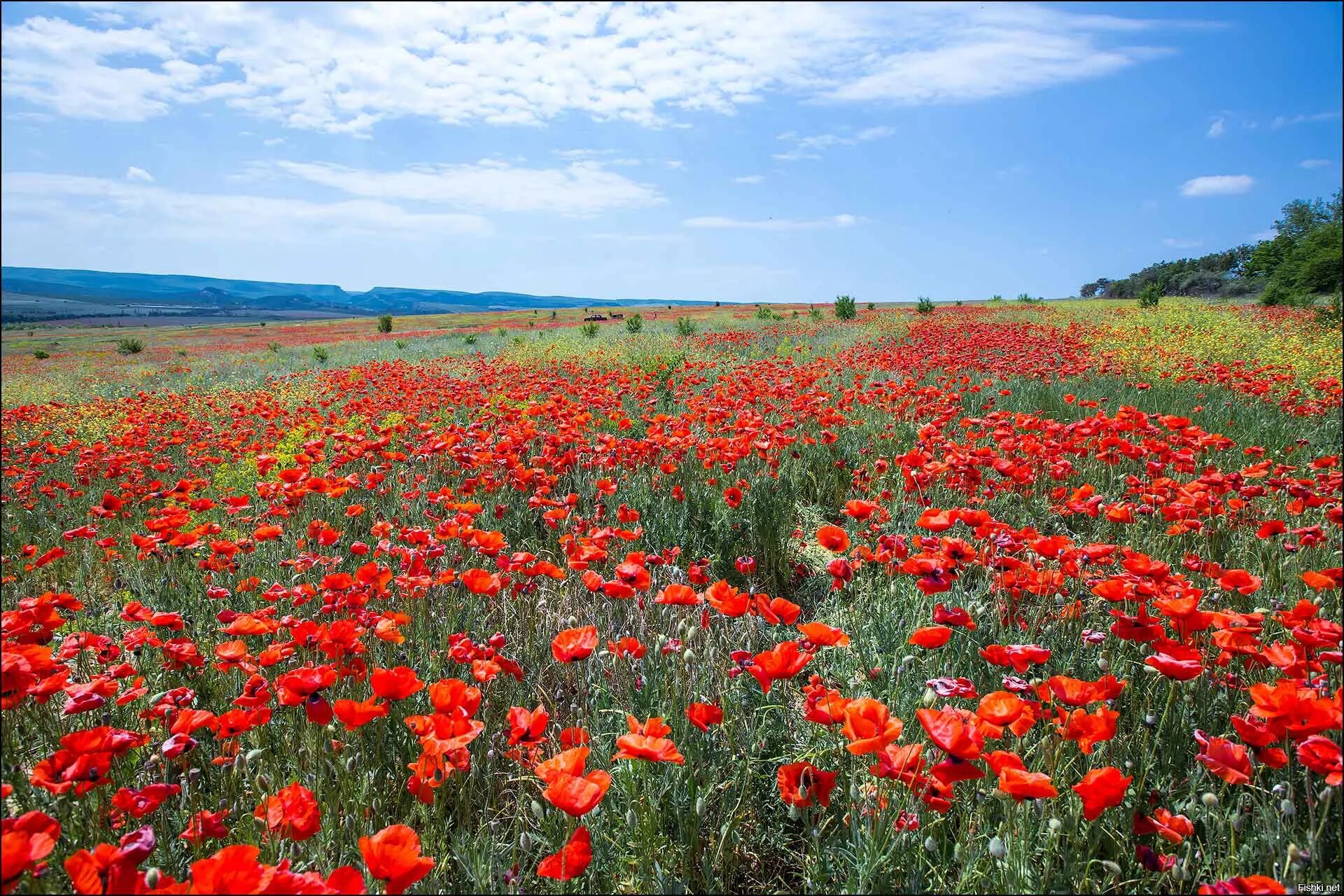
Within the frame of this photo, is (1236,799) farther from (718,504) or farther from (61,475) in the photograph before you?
(61,475)

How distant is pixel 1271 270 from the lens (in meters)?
38.6

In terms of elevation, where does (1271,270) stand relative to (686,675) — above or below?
above

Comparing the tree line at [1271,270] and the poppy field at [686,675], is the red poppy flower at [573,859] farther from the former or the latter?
the tree line at [1271,270]

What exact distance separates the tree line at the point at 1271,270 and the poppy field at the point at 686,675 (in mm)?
30700

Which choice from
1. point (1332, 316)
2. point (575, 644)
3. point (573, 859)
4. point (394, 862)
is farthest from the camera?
point (1332, 316)

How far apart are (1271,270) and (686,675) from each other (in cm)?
5098

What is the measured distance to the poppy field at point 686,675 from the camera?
1535 millimetres

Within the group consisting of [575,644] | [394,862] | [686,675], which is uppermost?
[575,644]

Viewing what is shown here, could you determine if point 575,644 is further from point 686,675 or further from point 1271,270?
point 1271,270

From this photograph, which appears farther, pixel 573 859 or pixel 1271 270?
pixel 1271 270

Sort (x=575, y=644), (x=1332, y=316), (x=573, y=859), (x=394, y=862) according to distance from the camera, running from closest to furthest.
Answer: (x=394, y=862) → (x=573, y=859) → (x=575, y=644) → (x=1332, y=316)

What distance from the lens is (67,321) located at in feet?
269

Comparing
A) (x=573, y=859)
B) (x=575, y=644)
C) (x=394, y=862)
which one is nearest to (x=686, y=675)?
(x=575, y=644)

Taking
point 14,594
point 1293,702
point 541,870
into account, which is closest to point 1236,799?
point 1293,702
